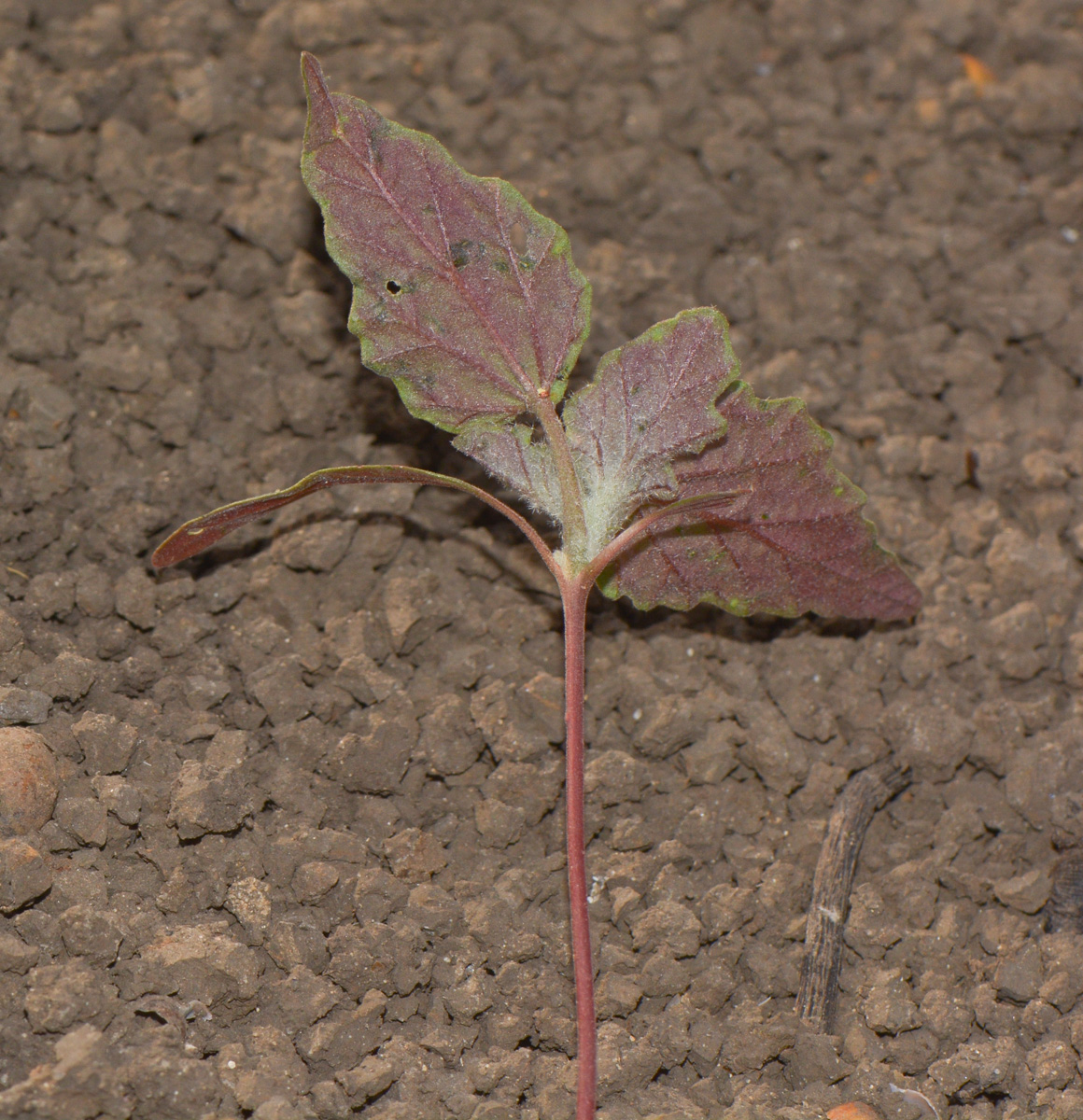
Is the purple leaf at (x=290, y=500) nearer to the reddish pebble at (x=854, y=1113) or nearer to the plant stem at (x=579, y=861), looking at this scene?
the plant stem at (x=579, y=861)

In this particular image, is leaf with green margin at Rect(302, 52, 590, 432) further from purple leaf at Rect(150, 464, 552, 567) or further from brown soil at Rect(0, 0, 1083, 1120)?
brown soil at Rect(0, 0, 1083, 1120)

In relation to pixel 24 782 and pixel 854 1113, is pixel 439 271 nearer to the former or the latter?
pixel 24 782

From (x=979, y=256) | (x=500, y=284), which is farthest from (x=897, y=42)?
(x=500, y=284)

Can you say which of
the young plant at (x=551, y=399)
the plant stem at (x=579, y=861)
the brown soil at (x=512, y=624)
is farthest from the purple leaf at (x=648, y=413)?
the brown soil at (x=512, y=624)

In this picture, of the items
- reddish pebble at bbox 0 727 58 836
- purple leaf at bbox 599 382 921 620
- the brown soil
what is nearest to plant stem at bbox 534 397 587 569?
purple leaf at bbox 599 382 921 620

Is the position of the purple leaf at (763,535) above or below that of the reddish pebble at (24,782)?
above

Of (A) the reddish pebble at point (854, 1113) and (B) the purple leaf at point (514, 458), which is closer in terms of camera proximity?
(A) the reddish pebble at point (854, 1113)

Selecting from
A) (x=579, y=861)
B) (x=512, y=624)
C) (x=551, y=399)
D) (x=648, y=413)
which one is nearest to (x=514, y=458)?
(x=551, y=399)
